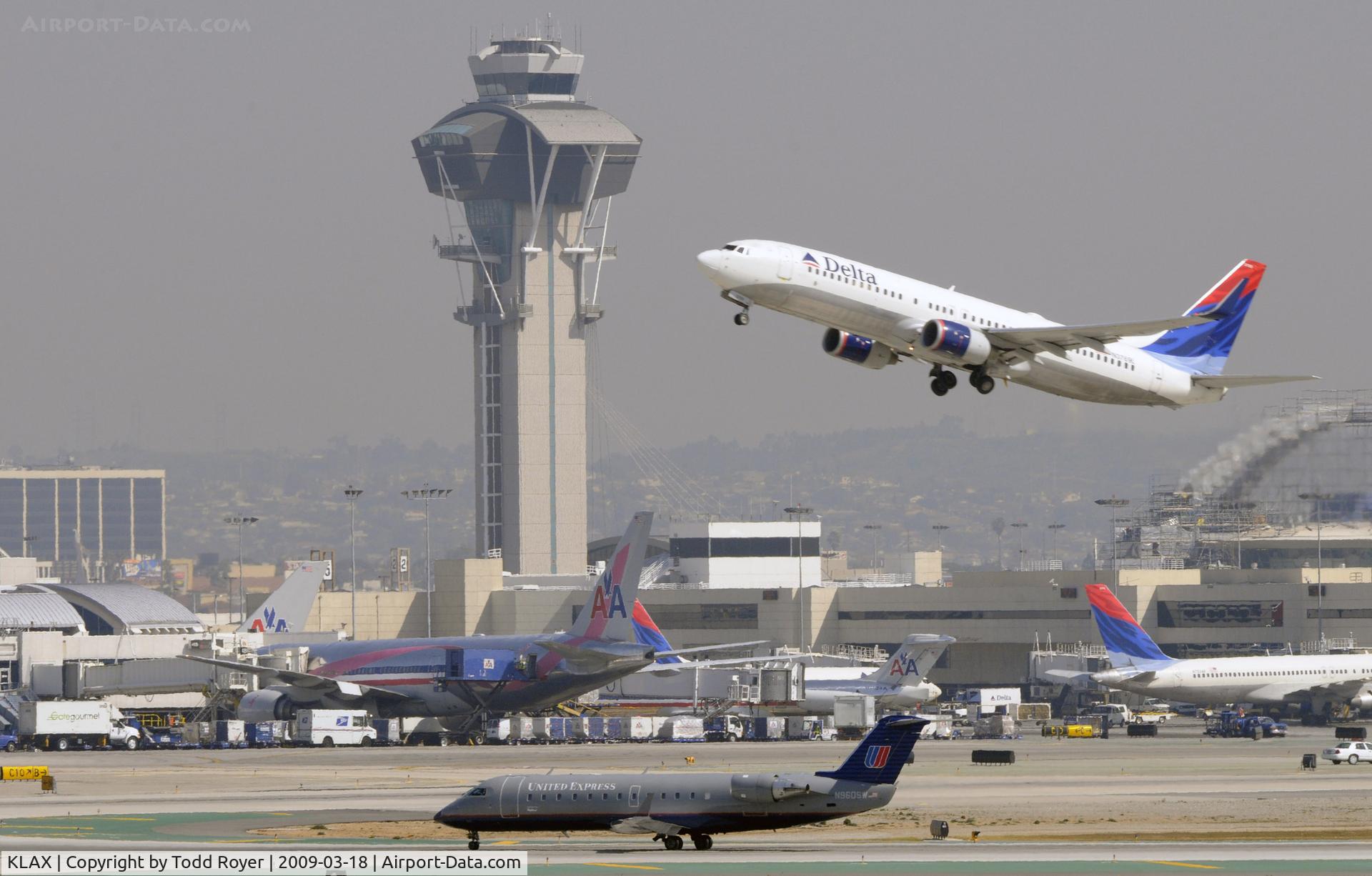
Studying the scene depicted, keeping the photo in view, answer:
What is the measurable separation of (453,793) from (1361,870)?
1598 inches

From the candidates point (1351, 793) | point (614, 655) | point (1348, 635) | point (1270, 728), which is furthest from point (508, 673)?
point (1348, 635)

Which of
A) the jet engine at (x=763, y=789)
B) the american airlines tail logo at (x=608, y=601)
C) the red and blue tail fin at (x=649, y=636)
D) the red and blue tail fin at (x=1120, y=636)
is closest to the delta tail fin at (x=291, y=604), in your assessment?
the red and blue tail fin at (x=649, y=636)

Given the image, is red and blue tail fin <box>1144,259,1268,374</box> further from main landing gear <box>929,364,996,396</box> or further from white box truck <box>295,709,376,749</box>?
white box truck <box>295,709,376,749</box>

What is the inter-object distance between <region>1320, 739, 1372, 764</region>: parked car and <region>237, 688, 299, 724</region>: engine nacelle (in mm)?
63166

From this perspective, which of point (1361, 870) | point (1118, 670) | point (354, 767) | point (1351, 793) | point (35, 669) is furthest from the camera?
point (35, 669)

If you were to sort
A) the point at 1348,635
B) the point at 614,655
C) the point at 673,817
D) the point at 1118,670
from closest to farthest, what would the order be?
1. the point at 673,817
2. the point at 614,655
3. the point at 1118,670
4. the point at 1348,635

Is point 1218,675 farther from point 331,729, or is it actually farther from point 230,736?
point 230,736

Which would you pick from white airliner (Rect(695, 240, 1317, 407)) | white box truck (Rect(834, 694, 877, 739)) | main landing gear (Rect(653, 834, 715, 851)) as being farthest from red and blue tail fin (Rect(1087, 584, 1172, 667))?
main landing gear (Rect(653, 834, 715, 851))

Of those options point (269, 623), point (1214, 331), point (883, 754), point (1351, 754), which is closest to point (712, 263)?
point (883, 754)

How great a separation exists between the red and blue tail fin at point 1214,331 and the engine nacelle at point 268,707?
64.0 metres

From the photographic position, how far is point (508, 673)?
121875 mm

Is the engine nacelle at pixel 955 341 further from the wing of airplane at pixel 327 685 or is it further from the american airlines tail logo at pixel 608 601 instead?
the wing of airplane at pixel 327 685

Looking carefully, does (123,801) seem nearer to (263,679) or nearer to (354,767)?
(354,767)

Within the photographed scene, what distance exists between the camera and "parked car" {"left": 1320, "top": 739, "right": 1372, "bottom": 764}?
99000 mm
